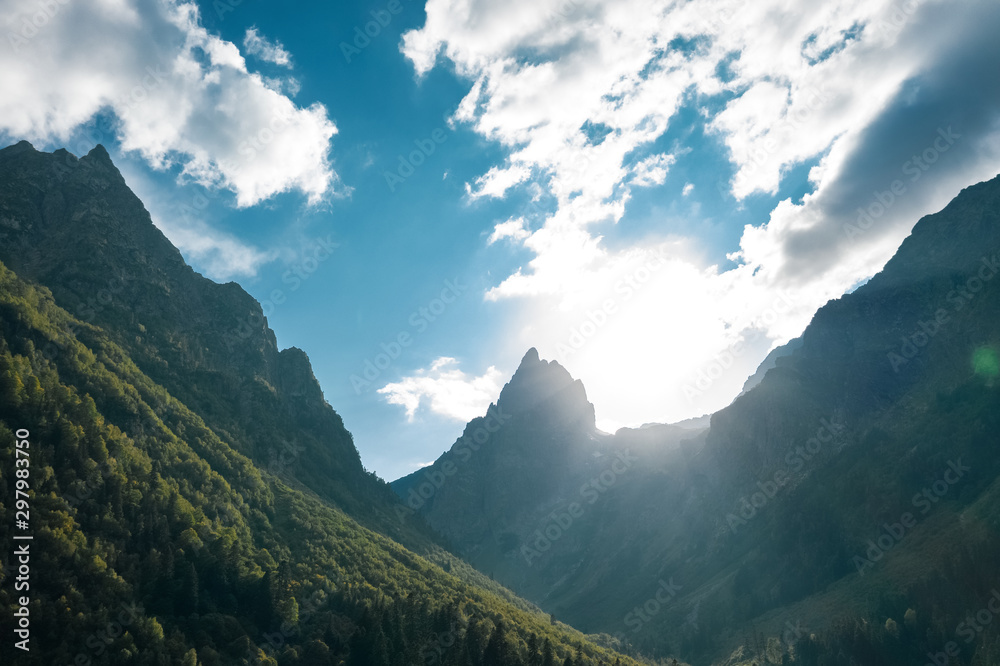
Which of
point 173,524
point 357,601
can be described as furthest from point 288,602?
Result: point 173,524

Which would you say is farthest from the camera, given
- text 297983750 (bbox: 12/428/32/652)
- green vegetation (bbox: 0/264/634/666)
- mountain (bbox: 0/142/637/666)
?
green vegetation (bbox: 0/264/634/666)

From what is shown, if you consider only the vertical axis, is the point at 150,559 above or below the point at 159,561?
above

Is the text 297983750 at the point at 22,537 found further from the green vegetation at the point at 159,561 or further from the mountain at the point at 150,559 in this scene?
the green vegetation at the point at 159,561

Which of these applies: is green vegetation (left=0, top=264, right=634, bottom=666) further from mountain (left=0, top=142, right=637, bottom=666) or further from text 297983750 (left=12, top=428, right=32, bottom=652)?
text 297983750 (left=12, top=428, right=32, bottom=652)

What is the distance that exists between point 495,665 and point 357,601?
44.7 meters

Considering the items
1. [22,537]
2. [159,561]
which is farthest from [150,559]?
[22,537]

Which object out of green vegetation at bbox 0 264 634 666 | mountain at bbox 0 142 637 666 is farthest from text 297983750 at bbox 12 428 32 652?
green vegetation at bbox 0 264 634 666

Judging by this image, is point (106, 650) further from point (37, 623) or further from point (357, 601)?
point (357, 601)

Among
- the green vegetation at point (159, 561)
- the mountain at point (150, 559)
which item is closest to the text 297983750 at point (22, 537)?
the mountain at point (150, 559)

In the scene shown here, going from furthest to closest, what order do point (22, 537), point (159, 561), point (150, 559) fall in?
point (159, 561), point (150, 559), point (22, 537)

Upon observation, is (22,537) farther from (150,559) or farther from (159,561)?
(159,561)

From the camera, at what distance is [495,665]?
142 m

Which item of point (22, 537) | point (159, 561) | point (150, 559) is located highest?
point (22, 537)

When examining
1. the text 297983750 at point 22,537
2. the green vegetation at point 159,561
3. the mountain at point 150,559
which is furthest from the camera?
the green vegetation at point 159,561
